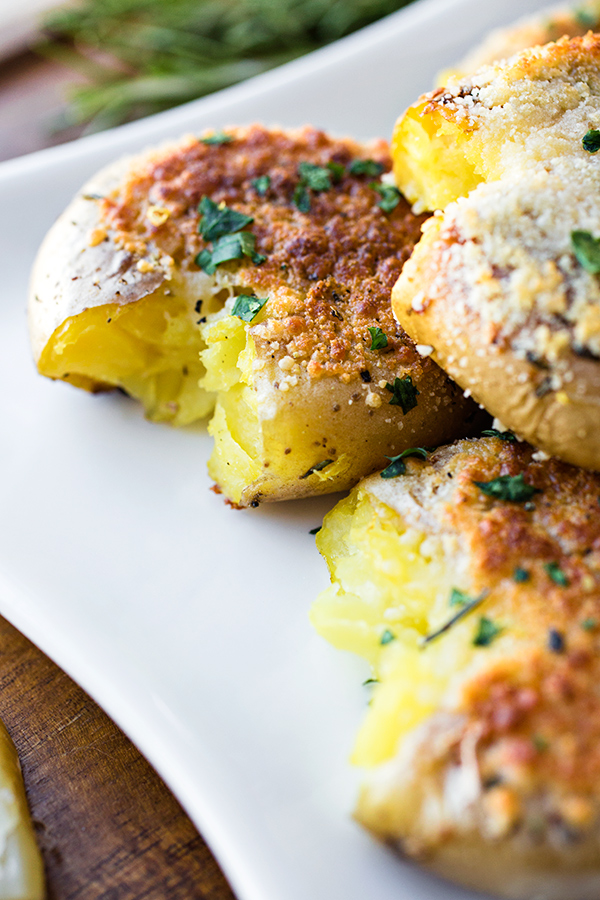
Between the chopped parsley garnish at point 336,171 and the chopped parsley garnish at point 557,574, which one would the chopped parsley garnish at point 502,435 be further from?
the chopped parsley garnish at point 336,171

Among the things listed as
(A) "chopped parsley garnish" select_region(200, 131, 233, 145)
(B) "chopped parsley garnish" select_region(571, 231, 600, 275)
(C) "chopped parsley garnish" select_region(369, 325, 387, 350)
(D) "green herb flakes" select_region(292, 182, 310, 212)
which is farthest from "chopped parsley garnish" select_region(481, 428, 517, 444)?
(A) "chopped parsley garnish" select_region(200, 131, 233, 145)

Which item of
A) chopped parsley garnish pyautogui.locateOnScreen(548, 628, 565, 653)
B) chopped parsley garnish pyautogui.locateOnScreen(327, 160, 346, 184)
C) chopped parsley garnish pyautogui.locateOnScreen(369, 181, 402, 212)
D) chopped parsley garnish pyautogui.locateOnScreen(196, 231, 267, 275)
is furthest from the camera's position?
chopped parsley garnish pyautogui.locateOnScreen(327, 160, 346, 184)

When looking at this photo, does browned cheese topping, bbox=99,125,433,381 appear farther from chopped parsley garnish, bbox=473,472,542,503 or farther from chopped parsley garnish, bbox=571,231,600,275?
chopped parsley garnish, bbox=571,231,600,275

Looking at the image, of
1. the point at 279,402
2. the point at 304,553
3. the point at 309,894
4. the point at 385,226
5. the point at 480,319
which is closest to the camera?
the point at 309,894

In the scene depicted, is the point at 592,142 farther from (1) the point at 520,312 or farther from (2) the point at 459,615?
(2) the point at 459,615

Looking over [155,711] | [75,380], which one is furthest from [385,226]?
[155,711]

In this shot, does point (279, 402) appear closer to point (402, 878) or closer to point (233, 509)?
point (233, 509)
